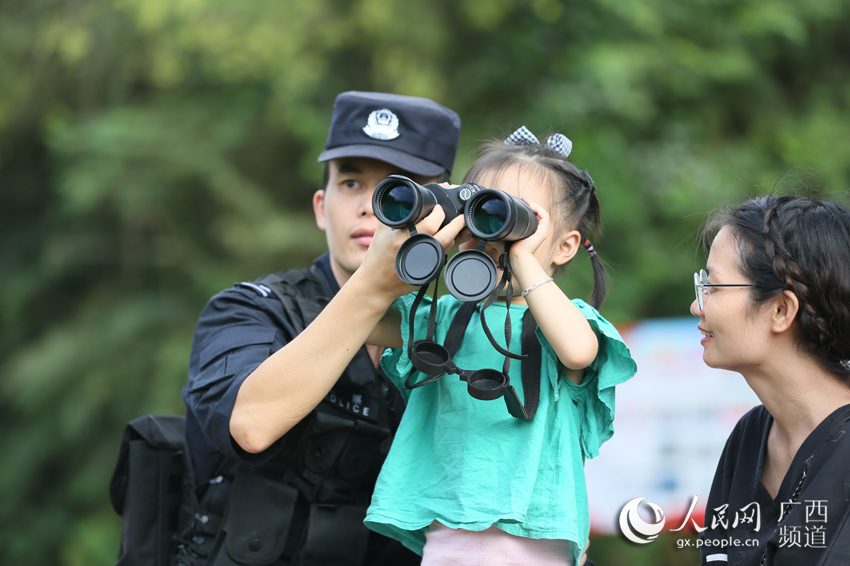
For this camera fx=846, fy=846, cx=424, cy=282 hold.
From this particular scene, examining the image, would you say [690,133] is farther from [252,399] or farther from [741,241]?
[252,399]

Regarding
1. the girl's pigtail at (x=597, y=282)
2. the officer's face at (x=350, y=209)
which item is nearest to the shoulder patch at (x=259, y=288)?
the officer's face at (x=350, y=209)

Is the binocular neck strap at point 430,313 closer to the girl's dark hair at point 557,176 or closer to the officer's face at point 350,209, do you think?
the girl's dark hair at point 557,176

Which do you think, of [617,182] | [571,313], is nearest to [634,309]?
[617,182]

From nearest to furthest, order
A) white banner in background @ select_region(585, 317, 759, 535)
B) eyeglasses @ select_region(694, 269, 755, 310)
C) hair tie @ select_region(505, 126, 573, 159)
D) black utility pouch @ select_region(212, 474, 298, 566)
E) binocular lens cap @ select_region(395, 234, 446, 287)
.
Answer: binocular lens cap @ select_region(395, 234, 446, 287), eyeglasses @ select_region(694, 269, 755, 310), black utility pouch @ select_region(212, 474, 298, 566), hair tie @ select_region(505, 126, 573, 159), white banner in background @ select_region(585, 317, 759, 535)

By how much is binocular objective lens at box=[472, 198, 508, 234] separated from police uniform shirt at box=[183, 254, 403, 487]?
647 millimetres

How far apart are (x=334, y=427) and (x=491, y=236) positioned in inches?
30.0

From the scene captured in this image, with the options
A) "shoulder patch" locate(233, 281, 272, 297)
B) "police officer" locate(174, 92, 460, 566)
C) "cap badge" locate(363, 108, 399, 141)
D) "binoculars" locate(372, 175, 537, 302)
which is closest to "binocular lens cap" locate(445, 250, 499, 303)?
"binoculars" locate(372, 175, 537, 302)

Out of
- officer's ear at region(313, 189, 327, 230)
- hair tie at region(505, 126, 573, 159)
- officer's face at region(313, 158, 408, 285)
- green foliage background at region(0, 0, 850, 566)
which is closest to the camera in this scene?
hair tie at region(505, 126, 573, 159)

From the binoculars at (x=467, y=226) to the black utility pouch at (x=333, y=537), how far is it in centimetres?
81

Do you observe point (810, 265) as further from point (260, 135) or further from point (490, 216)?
point (260, 135)

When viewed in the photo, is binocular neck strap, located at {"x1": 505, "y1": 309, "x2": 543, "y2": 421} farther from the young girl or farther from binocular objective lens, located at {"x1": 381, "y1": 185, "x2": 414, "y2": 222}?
binocular objective lens, located at {"x1": 381, "y1": 185, "x2": 414, "y2": 222}

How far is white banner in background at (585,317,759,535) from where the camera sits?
141 inches

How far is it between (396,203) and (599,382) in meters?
0.62

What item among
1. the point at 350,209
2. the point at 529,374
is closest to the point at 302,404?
the point at 529,374
